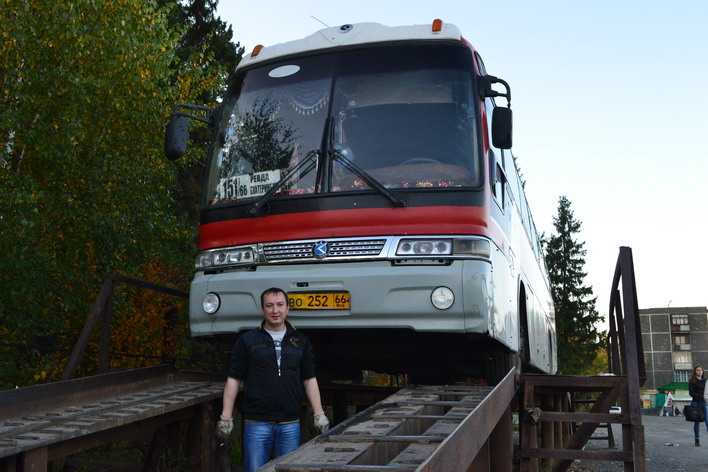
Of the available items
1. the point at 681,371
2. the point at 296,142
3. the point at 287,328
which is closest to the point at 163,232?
the point at 296,142

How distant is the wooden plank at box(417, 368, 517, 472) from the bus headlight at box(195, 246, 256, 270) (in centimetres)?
228

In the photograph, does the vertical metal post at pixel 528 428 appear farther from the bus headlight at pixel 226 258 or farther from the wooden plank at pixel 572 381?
the bus headlight at pixel 226 258

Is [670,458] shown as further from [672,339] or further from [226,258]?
[672,339]

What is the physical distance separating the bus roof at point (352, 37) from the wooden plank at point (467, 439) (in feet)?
9.69

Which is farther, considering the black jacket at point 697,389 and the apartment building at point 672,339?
the apartment building at point 672,339

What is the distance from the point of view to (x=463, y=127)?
21.6ft

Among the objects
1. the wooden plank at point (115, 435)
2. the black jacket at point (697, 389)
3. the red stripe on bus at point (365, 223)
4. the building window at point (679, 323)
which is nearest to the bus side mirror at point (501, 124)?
the red stripe on bus at point (365, 223)

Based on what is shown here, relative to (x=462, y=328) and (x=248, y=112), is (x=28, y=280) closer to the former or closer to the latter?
(x=248, y=112)

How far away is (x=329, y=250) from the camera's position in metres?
6.48

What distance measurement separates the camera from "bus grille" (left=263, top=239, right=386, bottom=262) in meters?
6.36

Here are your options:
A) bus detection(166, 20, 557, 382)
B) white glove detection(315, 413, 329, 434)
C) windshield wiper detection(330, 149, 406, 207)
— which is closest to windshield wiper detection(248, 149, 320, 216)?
bus detection(166, 20, 557, 382)

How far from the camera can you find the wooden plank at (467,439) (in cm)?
317

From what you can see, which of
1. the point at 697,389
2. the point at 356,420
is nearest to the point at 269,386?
the point at 356,420

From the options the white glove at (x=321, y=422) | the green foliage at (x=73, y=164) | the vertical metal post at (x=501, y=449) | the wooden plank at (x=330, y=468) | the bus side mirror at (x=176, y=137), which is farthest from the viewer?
Answer: the green foliage at (x=73, y=164)
